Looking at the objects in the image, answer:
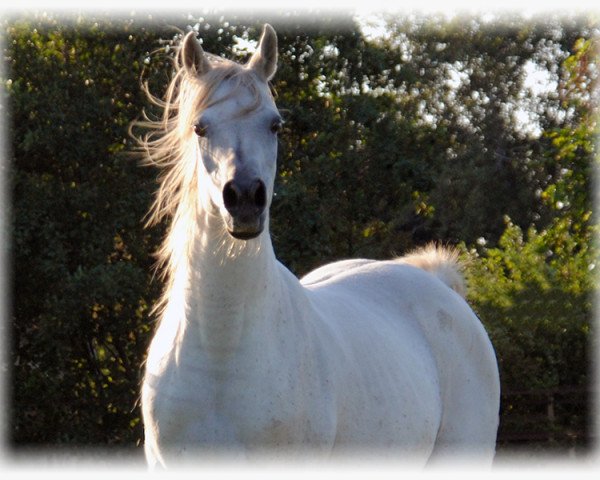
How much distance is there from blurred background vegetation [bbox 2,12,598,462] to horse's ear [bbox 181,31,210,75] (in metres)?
5.66

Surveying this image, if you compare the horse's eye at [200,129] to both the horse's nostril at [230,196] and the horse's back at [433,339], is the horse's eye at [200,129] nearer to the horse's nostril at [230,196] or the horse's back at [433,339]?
the horse's nostril at [230,196]

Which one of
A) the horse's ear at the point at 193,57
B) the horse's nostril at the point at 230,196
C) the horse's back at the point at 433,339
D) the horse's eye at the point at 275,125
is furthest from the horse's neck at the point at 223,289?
the horse's back at the point at 433,339

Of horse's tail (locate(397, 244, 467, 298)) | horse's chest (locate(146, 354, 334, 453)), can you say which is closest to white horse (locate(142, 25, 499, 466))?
horse's chest (locate(146, 354, 334, 453))

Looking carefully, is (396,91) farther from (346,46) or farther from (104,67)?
(104,67)

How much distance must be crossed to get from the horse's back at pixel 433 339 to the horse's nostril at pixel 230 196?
142cm

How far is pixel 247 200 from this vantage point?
152 inches

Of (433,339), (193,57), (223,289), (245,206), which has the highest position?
(193,57)

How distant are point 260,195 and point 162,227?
22.4 ft

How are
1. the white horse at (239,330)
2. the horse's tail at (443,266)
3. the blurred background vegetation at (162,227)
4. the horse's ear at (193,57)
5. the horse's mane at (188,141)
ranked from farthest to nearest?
the blurred background vegetation at (162,227) < the horse's tail at (443,266) < the horse's ear at (193,57) < the horse's mane at (188,141) < the white horse at (239,330)

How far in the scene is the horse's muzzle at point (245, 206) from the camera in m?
3.86

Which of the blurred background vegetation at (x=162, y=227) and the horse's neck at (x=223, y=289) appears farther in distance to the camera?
the blurred background vegetation at (x=162, y=227)

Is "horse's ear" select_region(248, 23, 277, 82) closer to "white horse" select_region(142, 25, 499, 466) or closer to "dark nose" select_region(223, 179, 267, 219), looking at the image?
"white horse" select_region(142, 25, 499, 466)

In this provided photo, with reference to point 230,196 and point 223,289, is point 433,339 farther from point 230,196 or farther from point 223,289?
point 230,196

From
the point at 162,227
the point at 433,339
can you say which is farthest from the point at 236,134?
the point at 162,227
